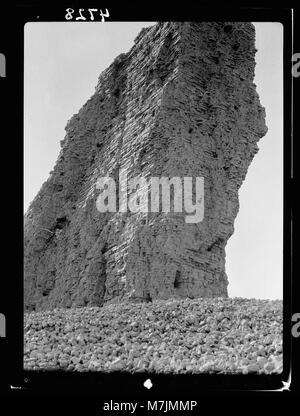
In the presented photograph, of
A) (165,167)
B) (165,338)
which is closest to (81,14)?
(165,338)

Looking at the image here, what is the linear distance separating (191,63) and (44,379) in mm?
9849

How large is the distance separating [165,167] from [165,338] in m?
5.56

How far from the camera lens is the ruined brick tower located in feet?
44.9

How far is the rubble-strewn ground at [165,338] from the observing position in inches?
263

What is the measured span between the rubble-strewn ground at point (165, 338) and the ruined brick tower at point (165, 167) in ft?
7.70

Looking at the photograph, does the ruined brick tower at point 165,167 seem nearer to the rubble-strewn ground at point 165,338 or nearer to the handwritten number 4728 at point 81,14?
the rubble-strewn ground at point 165,338

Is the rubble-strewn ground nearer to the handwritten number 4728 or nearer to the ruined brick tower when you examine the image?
the ruined brick tower

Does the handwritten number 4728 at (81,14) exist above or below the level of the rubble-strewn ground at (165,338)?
above

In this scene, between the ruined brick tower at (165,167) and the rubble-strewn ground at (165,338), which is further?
the ruined brick tower at (165,167)

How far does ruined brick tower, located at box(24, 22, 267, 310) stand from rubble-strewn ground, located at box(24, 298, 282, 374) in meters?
2.35

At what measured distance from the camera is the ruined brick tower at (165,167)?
44.9 ft
